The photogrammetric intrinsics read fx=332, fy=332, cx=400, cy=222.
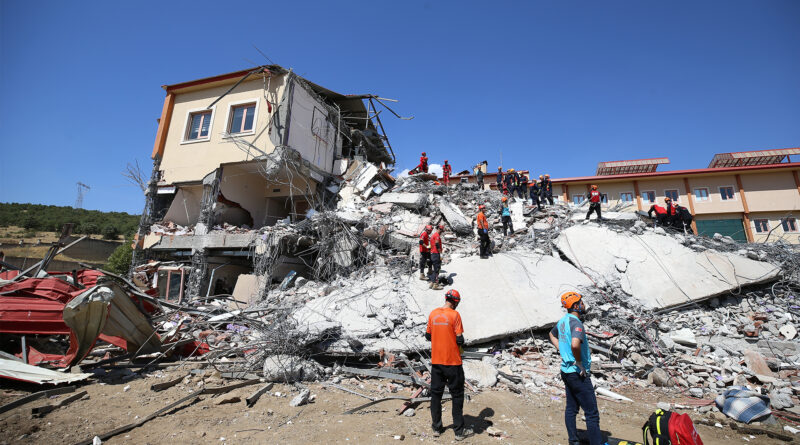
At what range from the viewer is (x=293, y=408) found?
411 cm

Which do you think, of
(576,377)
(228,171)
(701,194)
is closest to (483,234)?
(576,377)

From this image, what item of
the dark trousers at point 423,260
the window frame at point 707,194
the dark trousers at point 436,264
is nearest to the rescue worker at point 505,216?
the dark trousers at point 423,260

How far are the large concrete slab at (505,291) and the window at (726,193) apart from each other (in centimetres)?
1837

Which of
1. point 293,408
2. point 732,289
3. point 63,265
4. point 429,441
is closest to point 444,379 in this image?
point 429,441

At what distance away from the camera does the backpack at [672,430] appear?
240 cm

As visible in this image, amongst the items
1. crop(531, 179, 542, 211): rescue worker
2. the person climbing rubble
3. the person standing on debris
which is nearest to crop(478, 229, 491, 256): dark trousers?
crop(531, 179, 542, 211): rescue worker

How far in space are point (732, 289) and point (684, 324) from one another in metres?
1.42

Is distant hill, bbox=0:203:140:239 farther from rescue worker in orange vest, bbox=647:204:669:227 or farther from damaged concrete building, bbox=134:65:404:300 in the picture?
rescue worker in orange vest, bbox=647:204:669:227

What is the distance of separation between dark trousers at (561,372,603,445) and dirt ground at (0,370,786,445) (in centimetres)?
51

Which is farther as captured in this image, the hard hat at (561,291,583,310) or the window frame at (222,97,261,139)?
the window frame at (222,97,261,139)

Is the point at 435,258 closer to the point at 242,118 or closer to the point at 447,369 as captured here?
the point at 447,369

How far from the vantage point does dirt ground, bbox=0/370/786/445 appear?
3.32 metres

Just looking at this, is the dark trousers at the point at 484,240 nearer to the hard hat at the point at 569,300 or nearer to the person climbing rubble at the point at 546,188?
the hard hat at the point at 569,300

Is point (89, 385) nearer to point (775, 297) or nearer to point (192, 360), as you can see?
point (192, 360)
